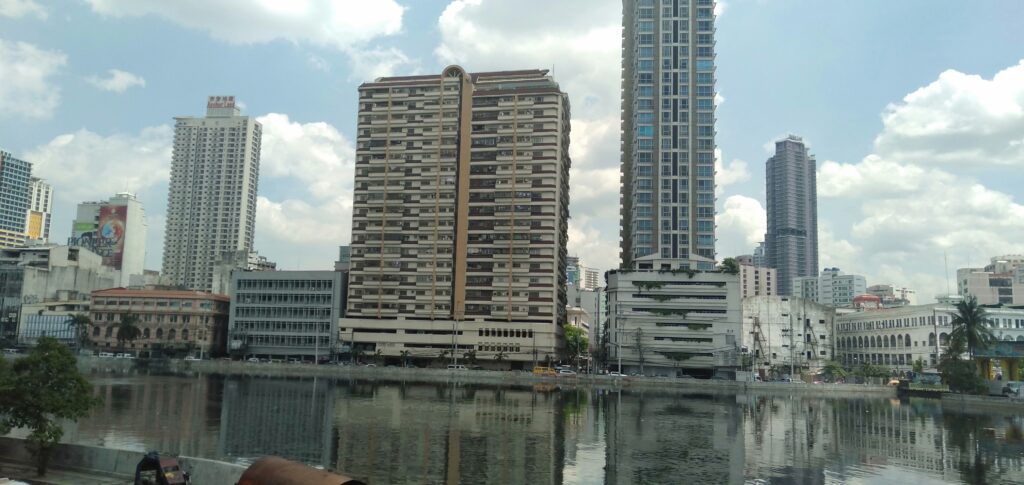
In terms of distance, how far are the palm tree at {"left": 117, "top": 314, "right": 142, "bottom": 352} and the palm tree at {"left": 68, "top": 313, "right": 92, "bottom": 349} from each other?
6968 mm

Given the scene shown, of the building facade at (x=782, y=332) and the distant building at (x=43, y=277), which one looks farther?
the distant building at (x=43, y=277)

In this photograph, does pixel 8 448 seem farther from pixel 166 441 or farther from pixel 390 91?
pixel 390 91

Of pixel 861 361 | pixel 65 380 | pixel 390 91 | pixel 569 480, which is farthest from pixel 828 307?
pixel 65 380

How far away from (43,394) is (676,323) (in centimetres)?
12277

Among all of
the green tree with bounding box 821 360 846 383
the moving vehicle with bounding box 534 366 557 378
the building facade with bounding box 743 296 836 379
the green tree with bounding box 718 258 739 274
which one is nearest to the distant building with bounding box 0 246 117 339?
the moving vehicle with bounding box 534 366 557 378

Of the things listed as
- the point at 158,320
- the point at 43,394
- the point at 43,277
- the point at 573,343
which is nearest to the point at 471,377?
the point at 573,343

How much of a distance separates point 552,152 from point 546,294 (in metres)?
29.4

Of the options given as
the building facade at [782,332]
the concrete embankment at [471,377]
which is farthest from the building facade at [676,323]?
the building facade at [782,332]

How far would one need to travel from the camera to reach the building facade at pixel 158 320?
524 ft

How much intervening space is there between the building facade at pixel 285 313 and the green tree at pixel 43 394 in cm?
12790

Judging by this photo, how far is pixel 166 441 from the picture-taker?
46094 mm

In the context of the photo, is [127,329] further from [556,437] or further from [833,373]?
[833,373]

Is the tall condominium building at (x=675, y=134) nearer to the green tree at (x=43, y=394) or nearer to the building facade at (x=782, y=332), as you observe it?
the building facade at (x=782, y=332)

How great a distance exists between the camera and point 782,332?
15800 cm
